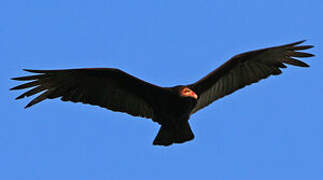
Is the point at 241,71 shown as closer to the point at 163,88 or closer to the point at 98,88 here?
the point at 163,88

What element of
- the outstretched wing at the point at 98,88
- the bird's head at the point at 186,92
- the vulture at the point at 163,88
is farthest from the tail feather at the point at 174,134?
the bird's head at the point at 186,92

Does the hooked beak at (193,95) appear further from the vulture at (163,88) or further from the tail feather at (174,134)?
the tail feather at (174,134)

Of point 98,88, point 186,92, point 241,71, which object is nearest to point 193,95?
point 186,92

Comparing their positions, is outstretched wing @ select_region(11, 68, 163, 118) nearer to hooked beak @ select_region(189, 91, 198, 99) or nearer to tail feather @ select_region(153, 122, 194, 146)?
tail feather @ select_region(153, 122, 194, 146)

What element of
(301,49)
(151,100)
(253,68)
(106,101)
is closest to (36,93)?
(106,101)

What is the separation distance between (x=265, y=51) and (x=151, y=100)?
2.06 m

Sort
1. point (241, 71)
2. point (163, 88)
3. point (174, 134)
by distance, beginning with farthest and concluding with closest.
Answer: point (241, 71), point (174, 134), point (163, 88)

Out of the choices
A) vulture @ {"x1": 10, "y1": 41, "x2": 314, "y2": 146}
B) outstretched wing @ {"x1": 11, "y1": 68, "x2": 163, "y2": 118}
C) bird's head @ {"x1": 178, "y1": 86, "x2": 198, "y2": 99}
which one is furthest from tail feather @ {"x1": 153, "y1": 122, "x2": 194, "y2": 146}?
bird's head @ {"x1": 178, "y1": 86, "x2": 198, "y2": 99}

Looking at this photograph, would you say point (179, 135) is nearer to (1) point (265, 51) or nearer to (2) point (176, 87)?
(2) point (176, 87)

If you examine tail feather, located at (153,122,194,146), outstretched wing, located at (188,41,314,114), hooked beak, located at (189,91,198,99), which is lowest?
tail feather, located at (153,122,194,146)

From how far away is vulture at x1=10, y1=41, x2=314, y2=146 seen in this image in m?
9.25

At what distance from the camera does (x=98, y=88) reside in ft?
31.4

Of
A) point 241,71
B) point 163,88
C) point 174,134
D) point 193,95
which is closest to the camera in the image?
point 193,95

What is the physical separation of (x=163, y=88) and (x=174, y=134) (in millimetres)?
880
